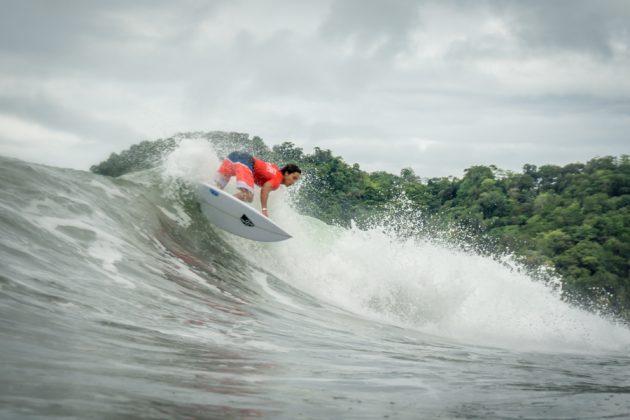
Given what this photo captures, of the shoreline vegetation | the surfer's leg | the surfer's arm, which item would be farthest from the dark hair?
the shoreline vegetation

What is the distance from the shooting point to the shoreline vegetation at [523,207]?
200 ft

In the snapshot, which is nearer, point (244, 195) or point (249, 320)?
point (249, 320)

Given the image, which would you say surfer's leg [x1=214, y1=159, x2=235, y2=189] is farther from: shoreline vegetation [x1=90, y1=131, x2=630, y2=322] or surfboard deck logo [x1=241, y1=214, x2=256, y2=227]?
shoreline vegetation [x1=90, y1=131, x2=630, y2=322]

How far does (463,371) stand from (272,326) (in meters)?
2.35

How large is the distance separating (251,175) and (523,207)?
2734 inches

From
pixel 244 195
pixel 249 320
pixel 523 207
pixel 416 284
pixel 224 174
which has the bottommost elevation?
pixel 249 320

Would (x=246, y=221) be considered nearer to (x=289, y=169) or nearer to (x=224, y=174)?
(x=224, y=174)

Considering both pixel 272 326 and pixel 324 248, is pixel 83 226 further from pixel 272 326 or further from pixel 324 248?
pixel 324 248

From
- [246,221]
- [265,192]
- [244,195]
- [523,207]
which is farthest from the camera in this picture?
[523,207]

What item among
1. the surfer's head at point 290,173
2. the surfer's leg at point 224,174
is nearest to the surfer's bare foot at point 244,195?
the surfer's leg at point 224,174

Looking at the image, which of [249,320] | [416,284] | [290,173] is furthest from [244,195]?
[249,320]

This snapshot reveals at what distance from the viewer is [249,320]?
26.3 ft

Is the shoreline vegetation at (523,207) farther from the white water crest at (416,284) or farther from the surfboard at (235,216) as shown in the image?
the surfboard at (235,216)

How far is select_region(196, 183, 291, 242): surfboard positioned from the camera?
1221 centimetres
